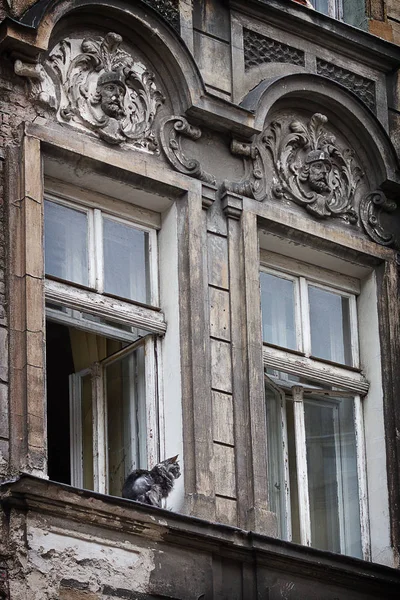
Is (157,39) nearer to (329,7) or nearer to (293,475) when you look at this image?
Answer: (329,7)

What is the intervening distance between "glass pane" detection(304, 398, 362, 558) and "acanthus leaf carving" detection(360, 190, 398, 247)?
4.09ft

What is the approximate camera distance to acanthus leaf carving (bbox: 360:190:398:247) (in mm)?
15172

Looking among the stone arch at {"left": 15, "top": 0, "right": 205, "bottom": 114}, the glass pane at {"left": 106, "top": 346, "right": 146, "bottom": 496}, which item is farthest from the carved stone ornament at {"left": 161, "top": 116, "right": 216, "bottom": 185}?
the glass pane at {"left": 106, "top": 346, "right": 146, "bottom": 496}

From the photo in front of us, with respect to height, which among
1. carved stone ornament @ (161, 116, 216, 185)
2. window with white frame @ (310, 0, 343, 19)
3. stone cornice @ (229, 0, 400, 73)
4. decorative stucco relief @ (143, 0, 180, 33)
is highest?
window with white frame @ (310, 0, 343, 19)

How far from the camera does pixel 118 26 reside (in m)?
14.2

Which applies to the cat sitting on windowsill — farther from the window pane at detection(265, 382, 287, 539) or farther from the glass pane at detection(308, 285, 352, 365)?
the glass pane at detection(308, 285, 352, 365)

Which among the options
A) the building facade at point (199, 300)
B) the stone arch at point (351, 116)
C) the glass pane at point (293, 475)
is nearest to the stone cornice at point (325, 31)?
the building facade at point (199, 300)

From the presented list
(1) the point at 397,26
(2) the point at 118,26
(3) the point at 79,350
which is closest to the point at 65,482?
(3) the point at 79,350


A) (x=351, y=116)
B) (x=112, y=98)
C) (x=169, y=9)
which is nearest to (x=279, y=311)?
(x=351, y=116)

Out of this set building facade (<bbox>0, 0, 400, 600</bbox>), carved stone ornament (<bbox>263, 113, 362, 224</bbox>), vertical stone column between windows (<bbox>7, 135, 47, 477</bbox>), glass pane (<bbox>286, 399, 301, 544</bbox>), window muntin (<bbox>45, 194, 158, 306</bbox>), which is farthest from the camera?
carved stone ornament (<bbox>263, 113, 362, 224</bbox>)

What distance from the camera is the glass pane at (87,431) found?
44.0 ft

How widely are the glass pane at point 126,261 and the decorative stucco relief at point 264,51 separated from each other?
171 cm

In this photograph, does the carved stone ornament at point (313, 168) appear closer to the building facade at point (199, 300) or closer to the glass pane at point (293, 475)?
the building facade at point (199, 300)

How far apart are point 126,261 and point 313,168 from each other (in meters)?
1.85
